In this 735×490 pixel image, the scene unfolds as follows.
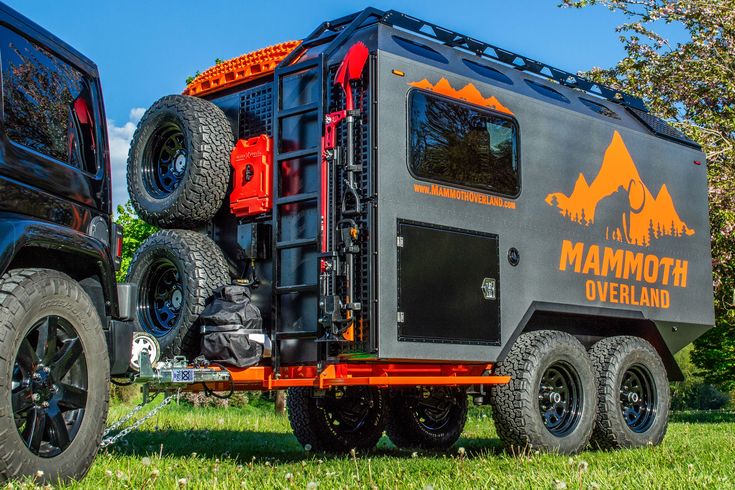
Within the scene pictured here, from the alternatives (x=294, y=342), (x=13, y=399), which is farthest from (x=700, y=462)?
(x=13, y=399)

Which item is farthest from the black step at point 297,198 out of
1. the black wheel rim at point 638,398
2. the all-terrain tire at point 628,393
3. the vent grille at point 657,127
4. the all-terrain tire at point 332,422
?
the vent grille at point 657,127

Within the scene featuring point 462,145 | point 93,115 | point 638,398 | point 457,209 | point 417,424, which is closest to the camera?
point 93,115

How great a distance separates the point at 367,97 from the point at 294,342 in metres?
1.97

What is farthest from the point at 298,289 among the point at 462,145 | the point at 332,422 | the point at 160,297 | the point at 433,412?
the point at 433,412

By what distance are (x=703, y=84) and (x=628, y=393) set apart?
10.8 meters

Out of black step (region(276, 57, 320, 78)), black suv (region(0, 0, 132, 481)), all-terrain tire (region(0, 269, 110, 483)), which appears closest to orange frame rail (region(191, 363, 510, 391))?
black suv (region(0, 0, 132, 481))

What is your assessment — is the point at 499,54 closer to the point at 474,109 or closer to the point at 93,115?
the point at 474,109

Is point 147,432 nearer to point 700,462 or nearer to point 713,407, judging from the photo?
point 700,462

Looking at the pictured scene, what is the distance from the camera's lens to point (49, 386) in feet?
15.3

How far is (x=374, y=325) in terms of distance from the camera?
257 inches

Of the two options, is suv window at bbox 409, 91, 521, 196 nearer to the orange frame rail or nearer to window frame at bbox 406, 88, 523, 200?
window frame at bbox 406, 88, 523, 200

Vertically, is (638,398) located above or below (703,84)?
below

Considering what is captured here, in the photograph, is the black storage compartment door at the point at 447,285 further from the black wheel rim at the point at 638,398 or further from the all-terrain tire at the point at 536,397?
the black wheel rim at the point at 638,398

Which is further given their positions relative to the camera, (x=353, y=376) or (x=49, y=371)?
(x=353, y=376)
